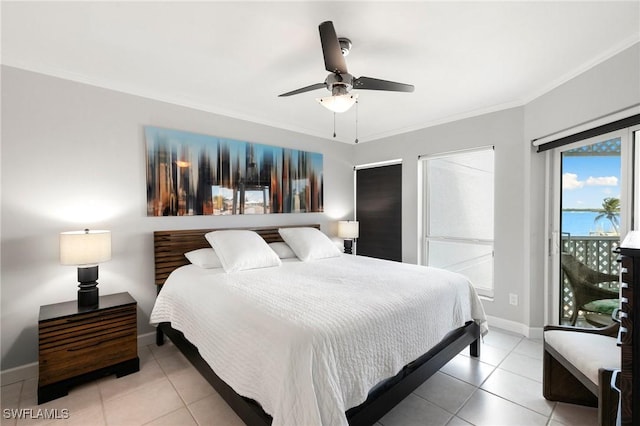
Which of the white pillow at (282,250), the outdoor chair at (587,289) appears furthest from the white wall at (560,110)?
the white pillow at (282,250)

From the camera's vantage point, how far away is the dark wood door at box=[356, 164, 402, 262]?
13.7ft

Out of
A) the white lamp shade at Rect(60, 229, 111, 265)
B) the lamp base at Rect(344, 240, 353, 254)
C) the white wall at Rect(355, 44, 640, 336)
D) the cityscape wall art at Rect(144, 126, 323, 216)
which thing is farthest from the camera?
the lamp base at Rect(344, 240, 353, 254)

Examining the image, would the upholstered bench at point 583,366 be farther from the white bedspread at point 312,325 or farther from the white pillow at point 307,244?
the white pillow at point 307,244

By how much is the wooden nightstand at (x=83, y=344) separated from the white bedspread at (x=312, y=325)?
0.29 metres

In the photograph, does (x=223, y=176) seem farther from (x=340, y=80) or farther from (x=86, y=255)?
(x=340, y=80)

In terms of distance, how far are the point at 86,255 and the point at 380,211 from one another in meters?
3.55

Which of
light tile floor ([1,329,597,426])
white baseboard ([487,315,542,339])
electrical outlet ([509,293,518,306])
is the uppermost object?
electrical outlet ([509,293,518,306])

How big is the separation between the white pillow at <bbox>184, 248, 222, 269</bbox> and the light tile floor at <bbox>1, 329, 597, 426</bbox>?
85 cm

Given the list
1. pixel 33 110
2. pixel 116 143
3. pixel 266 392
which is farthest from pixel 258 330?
pixel 33 110

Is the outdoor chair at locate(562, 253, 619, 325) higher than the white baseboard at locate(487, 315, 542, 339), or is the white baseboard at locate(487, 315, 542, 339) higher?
the outdoor chair at locate(562, 253, 619, 325)

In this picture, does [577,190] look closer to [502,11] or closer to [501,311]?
[501,311]

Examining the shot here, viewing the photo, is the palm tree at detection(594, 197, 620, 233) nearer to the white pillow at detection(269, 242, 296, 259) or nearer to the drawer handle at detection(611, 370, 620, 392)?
the drawer handle at detection(611, 370, 620, 392)

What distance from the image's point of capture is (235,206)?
11.0 ft

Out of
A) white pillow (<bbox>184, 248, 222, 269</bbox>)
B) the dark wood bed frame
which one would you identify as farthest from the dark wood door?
white pillow (<bbox>184, 248, 222, 269</bbox>)
